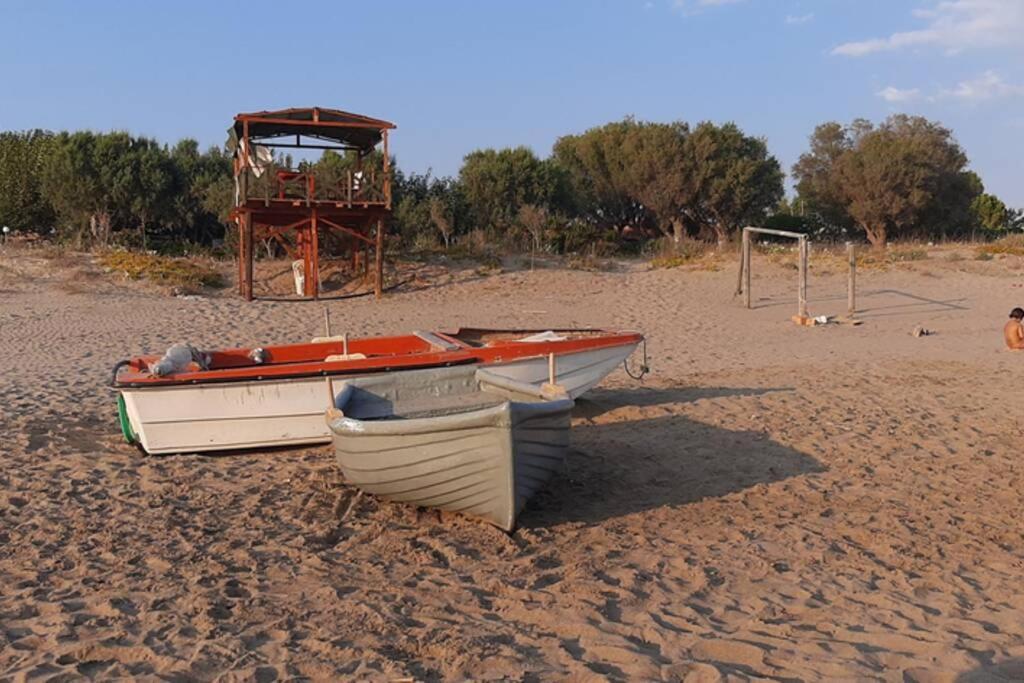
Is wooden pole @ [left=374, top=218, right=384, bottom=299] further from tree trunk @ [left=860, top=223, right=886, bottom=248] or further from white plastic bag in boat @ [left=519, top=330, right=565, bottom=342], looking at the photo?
tree trunk @ [left=860, top=223, right=886, bottom=248]

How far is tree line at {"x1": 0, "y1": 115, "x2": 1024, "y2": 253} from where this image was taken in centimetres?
2678

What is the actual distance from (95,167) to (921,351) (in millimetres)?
21628

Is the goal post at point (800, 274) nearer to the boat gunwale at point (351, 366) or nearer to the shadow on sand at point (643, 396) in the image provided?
the shadow on sand at point (643, 396)

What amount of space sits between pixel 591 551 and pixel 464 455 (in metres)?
0.99

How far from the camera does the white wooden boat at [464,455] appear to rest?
5.94m

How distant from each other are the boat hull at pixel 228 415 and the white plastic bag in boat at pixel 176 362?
0.19 m

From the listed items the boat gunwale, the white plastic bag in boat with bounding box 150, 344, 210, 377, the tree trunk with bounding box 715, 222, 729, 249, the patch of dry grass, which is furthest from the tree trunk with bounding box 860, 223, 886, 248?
the white plastic bag in boat with bounding box 150, 344, 210, 377

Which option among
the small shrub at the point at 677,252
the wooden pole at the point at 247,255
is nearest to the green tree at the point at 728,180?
the small shrub at the point at 677,252

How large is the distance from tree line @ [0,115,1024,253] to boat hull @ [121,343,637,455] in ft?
50.4

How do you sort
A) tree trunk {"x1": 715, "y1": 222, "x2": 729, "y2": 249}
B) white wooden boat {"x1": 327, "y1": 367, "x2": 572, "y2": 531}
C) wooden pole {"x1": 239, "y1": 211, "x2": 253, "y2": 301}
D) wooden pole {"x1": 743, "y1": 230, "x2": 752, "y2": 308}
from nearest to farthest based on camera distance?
white wooden boat {"x1": 327, "y1": 367, "x2": 572, "y2": 531} < wooden pole {"x1": 239, "y1": 211, "x2": 253, "y2": 301} < wooden pole {"x1": 743, "y1": 230, "x2": 752, "y2": 308} < tree trunk {"x1": 715, "y1": 222, "x2": 729, "y2": 249}

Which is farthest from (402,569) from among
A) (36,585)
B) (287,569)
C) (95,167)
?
(95,167)

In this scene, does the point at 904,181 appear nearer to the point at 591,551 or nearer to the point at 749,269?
the point at 749,269

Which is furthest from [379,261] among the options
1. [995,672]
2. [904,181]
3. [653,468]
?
[904,181]

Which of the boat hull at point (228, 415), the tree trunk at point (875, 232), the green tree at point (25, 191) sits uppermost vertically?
the green tree at point (25, 191)
